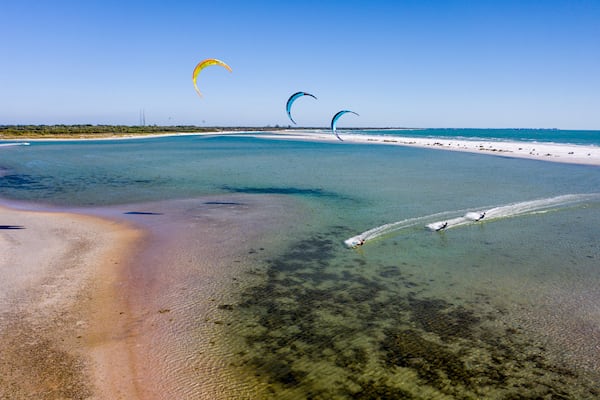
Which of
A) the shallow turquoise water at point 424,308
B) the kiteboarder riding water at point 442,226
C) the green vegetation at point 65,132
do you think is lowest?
the shallow turquoise water at point 424,308

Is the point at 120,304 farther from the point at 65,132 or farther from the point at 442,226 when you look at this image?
the point at 65,132

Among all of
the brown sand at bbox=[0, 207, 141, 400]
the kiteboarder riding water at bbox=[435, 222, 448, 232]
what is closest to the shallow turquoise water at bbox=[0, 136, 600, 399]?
the kiteboarder riding water at bbox=[435, 222, 448, 232]

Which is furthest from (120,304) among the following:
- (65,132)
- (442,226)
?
(65,132)

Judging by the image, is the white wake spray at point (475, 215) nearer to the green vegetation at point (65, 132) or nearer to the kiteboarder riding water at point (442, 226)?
the kiteboarder riding water at point (442, 226)

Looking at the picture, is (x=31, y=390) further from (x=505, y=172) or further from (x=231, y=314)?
(x=505, y=172)

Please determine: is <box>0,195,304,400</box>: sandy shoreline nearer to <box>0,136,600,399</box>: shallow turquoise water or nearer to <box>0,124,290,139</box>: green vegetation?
<box>0,136,600,399</box>: shallow turquoise water

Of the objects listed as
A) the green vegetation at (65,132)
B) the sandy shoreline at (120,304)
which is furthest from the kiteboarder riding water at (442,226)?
the green vegetation at (65,132)

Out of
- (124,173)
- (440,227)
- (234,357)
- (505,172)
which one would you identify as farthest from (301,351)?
(505,172)

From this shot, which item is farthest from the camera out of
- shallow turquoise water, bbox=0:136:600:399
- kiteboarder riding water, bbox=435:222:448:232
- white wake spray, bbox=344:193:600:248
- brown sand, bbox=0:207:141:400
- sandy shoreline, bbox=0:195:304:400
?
kiteboarder riding water, bbox=435:222:448:232
